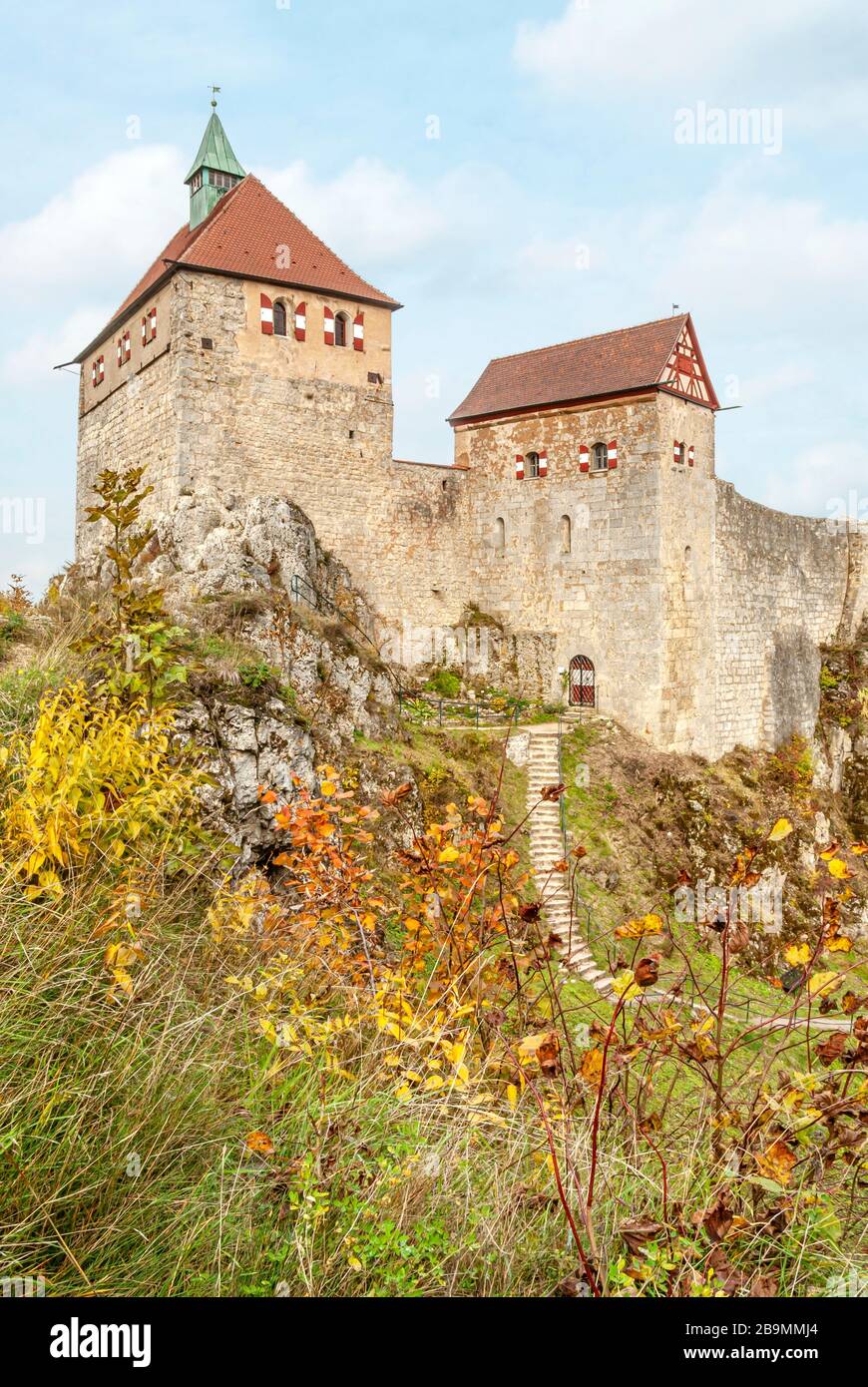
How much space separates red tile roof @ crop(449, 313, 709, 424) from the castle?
6 cm

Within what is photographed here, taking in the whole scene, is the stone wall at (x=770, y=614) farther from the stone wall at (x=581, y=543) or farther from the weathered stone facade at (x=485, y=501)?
the stone wall at (x=581, y=543)

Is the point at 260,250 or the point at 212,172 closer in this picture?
the point at 260,250

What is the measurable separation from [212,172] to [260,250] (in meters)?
6.16

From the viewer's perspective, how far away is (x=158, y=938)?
4.20 meters

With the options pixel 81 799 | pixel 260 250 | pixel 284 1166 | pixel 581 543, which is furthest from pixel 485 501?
pixel 284 1166

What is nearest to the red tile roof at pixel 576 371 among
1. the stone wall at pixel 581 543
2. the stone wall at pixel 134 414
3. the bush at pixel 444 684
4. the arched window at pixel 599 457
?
the stone wall at pixel 581 543

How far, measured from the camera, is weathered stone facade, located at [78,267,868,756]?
19938 mm

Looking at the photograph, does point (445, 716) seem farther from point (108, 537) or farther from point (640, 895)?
point (108, 537)

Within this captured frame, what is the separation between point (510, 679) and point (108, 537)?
10455 mm

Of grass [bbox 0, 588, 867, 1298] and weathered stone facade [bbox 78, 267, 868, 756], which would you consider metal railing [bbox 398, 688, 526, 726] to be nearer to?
weathered stone facade [bbox 78, 267, 868, 756]

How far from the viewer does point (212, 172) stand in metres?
24.8

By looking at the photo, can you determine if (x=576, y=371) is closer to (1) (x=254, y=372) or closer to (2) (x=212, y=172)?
(1) (x=254, y=372)

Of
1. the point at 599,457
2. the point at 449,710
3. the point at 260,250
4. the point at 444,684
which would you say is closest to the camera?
the point at 260,250

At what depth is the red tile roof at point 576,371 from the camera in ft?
73.5
